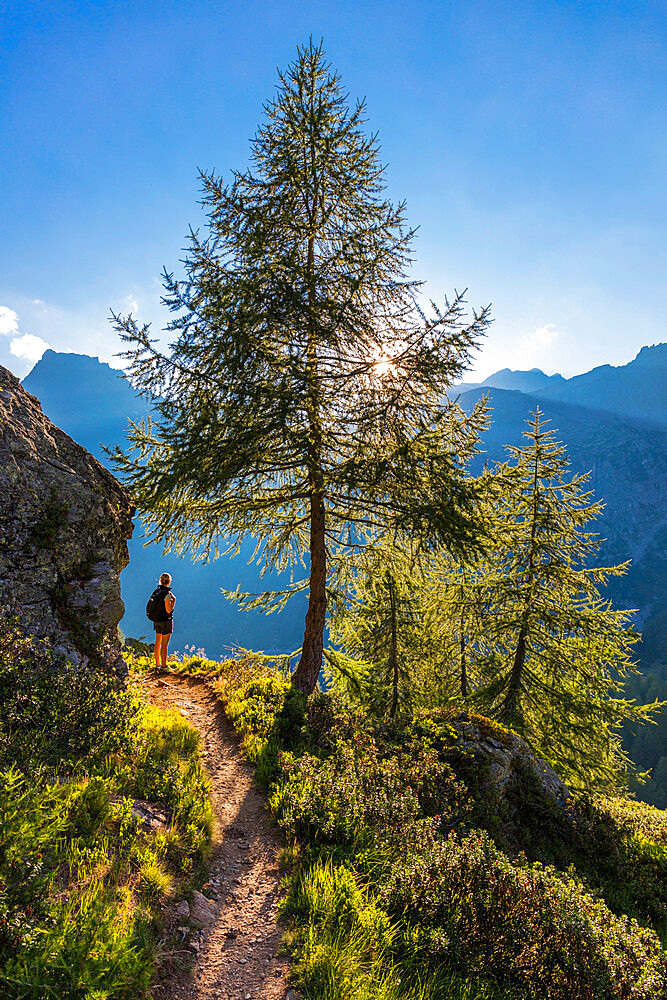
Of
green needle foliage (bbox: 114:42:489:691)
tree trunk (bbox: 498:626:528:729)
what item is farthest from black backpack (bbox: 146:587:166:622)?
tree trunk (bbox: 498:626:528:729)

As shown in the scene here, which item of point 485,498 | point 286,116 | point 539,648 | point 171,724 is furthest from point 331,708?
point 286,116

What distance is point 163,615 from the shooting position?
10008 mm

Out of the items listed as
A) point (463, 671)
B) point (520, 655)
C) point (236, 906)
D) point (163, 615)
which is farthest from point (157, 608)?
point (463, 671)

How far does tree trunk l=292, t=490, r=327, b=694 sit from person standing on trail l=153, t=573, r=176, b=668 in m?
3.38

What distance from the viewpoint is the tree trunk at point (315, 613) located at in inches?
340

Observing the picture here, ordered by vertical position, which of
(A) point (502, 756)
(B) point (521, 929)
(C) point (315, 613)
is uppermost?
(C) point (315, 613)

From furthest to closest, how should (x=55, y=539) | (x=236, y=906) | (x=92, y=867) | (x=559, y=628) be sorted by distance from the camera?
1. (x=559, y=628)
2. (x=55, y=539)
3. (x=236, y=906)
4. (x=92, y=867)

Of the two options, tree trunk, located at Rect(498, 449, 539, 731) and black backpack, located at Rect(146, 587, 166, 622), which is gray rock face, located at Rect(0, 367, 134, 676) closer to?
black backpack, located at Rect(146, 587, 166, 622)

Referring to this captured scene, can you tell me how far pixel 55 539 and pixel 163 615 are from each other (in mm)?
5011

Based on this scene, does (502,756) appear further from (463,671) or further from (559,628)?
(463,671)

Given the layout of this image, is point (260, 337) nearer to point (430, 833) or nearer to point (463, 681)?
point (430, 833)

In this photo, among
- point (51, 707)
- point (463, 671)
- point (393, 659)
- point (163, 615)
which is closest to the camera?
point (51, 707)

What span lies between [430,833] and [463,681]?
10287 millimetres

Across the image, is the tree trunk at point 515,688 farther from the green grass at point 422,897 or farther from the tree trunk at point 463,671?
the green grass at point 422,897
